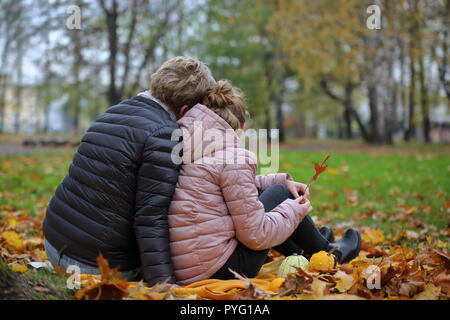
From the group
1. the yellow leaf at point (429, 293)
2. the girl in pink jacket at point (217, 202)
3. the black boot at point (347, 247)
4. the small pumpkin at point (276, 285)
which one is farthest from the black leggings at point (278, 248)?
the yellow leaf at point (429, 293)

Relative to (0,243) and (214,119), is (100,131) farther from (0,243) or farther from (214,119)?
(0,243)

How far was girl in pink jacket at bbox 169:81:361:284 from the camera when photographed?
8.13 feet

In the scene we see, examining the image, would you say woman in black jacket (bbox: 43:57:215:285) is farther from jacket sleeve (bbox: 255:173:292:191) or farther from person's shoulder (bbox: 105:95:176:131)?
jacket sleeve (bbox: 255:173:292:191)

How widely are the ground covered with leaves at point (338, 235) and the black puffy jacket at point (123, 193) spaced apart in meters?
0.18

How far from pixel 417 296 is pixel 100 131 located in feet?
6.11

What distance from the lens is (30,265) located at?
2.79m

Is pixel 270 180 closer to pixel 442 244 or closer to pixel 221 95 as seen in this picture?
pixel 221 95

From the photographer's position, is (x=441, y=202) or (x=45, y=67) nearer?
(x=441, y=202)

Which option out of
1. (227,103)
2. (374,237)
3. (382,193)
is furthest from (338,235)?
(382,193)

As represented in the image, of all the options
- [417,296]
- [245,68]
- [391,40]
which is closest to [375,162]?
[391,40]

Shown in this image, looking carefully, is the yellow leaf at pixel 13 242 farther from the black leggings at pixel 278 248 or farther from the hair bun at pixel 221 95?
the hair bun at pixel 221 95

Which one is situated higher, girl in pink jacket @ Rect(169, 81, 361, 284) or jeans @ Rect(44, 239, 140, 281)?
girl in pink jacket @ Rect(169, 81, 361, 284)

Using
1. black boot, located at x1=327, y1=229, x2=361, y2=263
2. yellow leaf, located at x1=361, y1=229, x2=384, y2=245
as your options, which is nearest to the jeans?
black boot, located at x1=327, y1=229, x2=361, y2=263

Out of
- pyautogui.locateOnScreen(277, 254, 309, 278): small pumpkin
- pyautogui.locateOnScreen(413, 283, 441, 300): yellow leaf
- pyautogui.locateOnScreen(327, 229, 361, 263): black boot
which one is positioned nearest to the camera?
pyautogui.locateOnScreen(413, 283, 441, 300): yellow leaf
